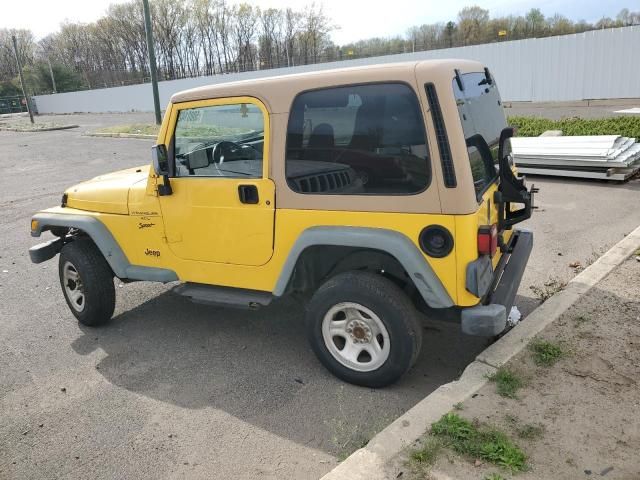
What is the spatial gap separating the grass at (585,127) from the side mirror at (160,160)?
8987 mm

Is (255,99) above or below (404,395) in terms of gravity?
above

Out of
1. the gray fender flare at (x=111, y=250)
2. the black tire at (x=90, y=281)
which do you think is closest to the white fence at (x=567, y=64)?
the gray fender flare at (x=111, y=250)

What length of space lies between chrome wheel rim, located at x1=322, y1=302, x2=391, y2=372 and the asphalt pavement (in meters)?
0.20

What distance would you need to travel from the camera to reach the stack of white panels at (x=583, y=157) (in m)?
8.05

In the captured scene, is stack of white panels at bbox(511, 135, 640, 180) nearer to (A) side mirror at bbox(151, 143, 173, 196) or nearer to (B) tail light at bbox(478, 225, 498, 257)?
(B) tail light at bbox(478, 225, 498, 257)

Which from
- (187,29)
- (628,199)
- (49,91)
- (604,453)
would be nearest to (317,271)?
(604,453)

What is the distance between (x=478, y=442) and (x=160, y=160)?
2841 millimetres

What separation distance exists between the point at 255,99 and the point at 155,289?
2.76 m

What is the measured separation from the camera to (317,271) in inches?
145

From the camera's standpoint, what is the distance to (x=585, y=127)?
35.5 ft

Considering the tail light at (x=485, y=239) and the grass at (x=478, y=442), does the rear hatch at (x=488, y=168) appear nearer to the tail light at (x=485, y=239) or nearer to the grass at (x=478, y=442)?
the tail light at (x=485, y=239)

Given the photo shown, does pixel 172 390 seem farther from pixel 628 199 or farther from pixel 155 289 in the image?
pixel 628 199

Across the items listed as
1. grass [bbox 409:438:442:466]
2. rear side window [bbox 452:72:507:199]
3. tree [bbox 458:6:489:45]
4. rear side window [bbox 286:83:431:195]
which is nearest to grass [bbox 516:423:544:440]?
grass [bbox 409:438:442:466]

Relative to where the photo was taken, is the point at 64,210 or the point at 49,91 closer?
the point at 64,210
